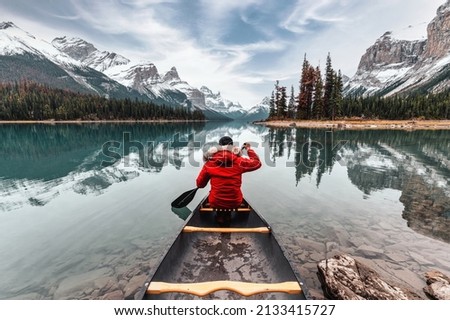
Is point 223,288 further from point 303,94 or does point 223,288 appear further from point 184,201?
point 303,94

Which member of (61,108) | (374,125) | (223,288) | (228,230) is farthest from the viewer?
(61,108)

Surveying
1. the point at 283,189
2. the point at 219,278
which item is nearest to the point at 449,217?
the point at 283,189

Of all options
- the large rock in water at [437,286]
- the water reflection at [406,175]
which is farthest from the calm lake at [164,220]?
the large rock in water at [437,286]

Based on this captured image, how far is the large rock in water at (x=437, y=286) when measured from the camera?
5953mm

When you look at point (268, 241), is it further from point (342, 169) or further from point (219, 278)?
point (342, 169)

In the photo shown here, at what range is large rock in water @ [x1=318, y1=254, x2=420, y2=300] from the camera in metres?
5.73

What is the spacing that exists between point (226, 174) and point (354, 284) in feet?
14.0

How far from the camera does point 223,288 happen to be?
4949 millimetres

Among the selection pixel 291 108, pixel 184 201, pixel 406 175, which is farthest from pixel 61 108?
pixel 406 175

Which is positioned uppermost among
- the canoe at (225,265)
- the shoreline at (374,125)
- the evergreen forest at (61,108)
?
the evergreen forest at (61,108)

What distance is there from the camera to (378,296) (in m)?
5.67

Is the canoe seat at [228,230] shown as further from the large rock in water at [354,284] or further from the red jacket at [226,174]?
the large rock in water at [354,284]

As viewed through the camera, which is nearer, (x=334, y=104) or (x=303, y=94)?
(x=334, y=104)

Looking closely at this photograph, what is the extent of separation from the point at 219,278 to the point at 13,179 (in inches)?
812
